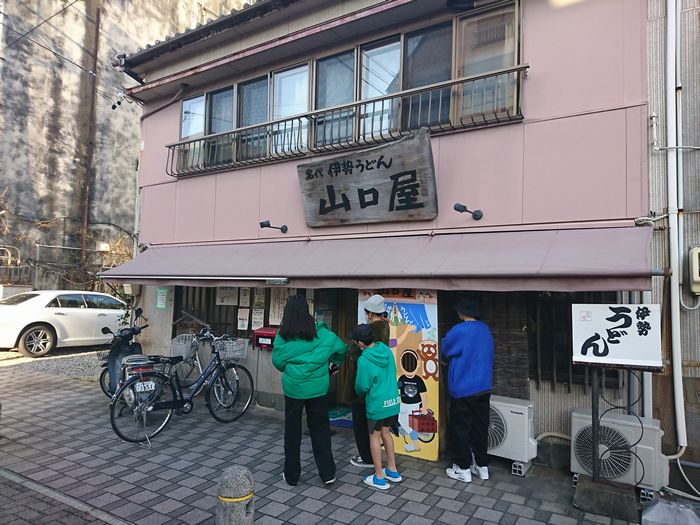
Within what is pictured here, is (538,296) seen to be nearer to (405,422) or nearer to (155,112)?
(405,422)

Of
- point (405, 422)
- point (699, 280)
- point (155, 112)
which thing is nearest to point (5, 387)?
point (155, 112)

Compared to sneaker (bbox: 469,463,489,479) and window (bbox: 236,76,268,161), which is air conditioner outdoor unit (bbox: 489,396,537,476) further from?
window (bbox: 236,76,268,161)

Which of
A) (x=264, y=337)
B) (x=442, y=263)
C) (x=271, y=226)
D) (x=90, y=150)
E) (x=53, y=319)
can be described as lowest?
(x=53, y=319)

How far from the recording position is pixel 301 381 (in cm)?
492

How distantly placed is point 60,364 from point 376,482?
10.3 m

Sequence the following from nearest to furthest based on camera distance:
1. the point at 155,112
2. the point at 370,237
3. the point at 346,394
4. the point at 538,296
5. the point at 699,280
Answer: the point at 699,280, the point at 346,394, the point at 538,296, the point at 370,237, the point at 155,112

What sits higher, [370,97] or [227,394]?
[370,97]

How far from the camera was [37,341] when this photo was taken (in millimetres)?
12453

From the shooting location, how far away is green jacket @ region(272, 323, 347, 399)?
4.93 metres

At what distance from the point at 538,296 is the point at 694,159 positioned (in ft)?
7.38

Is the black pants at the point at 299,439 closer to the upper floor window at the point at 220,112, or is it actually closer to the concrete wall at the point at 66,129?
the upper floor window at the point at 220,112

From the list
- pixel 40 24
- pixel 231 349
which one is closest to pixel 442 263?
pixel 231 349

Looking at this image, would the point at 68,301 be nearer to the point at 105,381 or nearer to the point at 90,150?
the point at 105,381

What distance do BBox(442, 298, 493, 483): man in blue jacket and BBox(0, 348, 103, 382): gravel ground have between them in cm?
870
